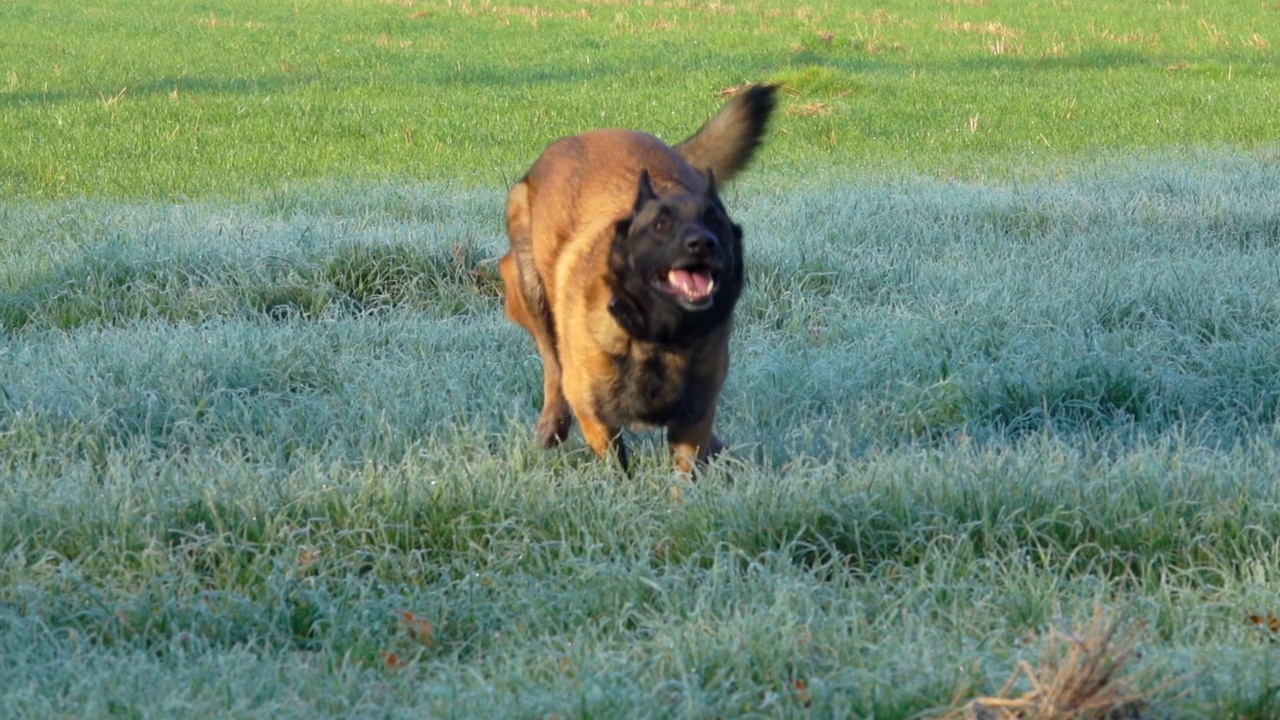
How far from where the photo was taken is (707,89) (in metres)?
17.7

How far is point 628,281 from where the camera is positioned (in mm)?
4637

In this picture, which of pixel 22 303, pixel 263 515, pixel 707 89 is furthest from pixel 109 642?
pixel 707 89

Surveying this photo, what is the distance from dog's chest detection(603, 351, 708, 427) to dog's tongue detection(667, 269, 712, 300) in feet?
1.04

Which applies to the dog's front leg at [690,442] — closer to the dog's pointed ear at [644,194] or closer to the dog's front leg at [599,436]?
the dog's front leg at [599,436]

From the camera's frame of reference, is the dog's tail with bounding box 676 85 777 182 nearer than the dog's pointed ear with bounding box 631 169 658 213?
No

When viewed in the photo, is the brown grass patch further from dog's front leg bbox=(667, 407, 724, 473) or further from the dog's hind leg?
dog's front leg bbox=(667, 407, 724, 473)

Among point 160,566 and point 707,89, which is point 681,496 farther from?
point 707,89

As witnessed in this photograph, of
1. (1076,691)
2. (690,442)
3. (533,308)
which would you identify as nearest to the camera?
(1076,691)

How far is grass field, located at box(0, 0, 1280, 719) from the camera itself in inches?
132

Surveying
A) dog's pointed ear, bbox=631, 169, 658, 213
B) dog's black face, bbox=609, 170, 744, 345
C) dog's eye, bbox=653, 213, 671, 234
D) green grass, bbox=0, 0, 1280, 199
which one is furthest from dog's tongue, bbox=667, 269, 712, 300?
green grass, bbox=0, 0, 1280, 199

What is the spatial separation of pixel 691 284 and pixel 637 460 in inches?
35.9

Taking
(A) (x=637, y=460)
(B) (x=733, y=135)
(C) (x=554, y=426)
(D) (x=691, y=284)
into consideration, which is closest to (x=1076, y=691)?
(D) (x=691, y=284)

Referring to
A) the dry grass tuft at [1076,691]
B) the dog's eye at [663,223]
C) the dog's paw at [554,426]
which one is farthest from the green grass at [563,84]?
the dry grass tuft at [1076,691]

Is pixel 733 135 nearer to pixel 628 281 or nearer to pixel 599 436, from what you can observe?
pixel 628 281
